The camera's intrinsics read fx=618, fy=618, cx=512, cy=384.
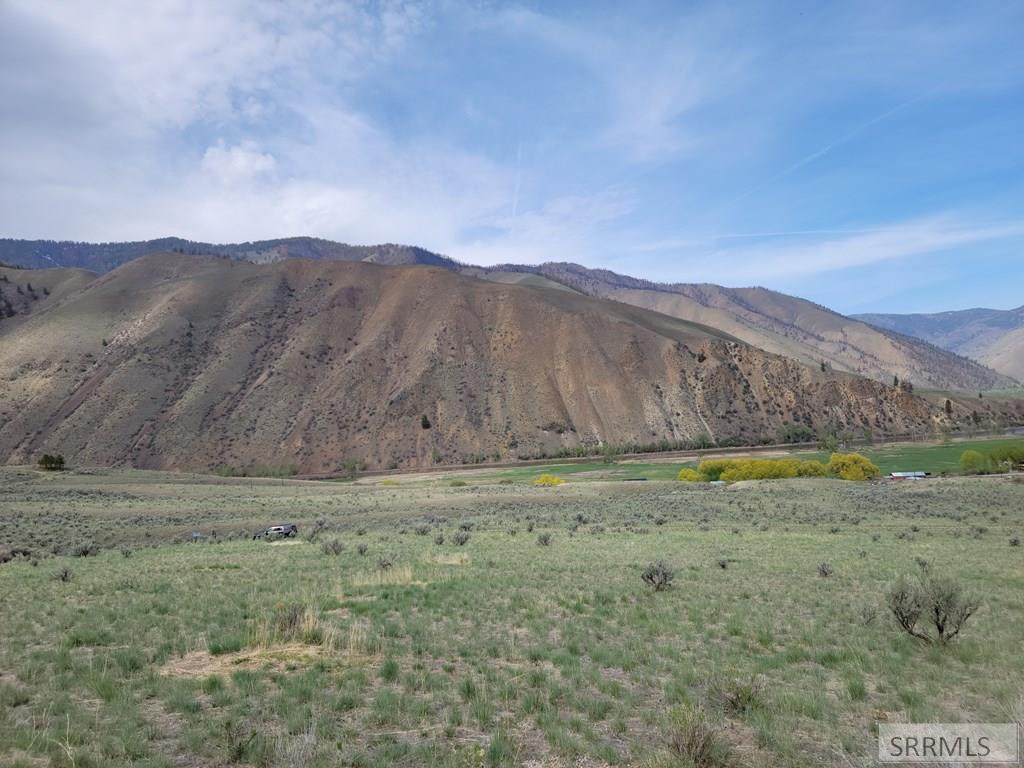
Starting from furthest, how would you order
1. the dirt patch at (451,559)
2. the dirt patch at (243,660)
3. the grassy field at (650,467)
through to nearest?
the grassy field at (650,467) < the dirt patch at (451,559) < the dirt patch at (243,660)

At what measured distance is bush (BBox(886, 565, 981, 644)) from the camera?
392 inches

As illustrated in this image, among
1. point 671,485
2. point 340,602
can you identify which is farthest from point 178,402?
point 340,602

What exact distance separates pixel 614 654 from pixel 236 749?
5655 millimetres

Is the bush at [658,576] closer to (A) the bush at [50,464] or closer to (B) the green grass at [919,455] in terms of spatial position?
(B) the green grass at [919,455]

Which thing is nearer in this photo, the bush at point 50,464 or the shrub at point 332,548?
the shrub at point 332,548

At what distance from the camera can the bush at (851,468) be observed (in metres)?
58.1

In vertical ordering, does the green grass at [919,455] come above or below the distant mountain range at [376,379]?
below

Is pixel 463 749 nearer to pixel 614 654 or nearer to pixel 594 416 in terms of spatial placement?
pixel 614 654

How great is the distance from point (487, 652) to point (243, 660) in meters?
3.67

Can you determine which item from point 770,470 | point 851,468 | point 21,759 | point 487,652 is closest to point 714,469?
point 770,470

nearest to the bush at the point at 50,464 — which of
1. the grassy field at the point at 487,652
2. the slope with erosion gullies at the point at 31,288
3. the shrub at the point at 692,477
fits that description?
the grassy field at the point at 487,652

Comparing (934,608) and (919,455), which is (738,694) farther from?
(919,455)

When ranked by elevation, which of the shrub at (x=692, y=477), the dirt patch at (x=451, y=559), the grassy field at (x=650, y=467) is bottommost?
the grassy field at (x=650, y=467)

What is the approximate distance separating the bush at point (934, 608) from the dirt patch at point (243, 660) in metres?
9.54
